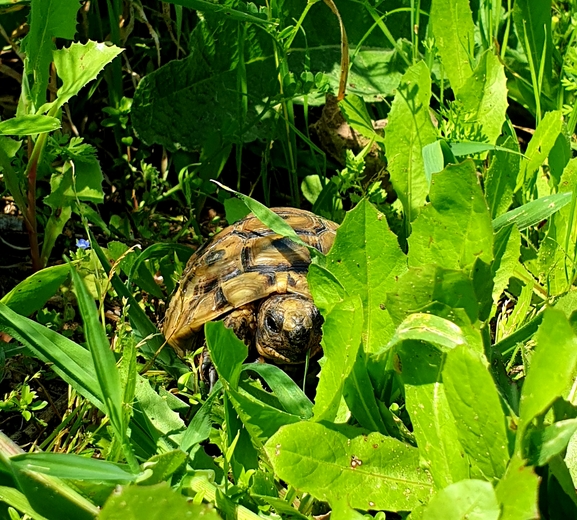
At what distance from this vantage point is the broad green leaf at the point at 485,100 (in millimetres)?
2674

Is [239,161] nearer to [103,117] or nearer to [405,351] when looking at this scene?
[103,117]

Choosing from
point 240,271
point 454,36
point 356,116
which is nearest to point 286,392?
point 240,271

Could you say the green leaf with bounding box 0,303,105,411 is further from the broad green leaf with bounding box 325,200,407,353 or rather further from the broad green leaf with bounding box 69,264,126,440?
the broad green leaf with bounding box 325,200,407,353

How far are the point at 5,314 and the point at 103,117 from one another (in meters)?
1.60

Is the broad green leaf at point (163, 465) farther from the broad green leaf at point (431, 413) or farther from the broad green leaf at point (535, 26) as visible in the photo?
the broad green leaf at point (535, 26)

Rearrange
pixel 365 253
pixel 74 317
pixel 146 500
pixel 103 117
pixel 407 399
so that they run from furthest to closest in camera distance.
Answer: pixel 103 117 < pixel 74 317 < pixel 365 253 < pixel 407 399 < pixel 146 500

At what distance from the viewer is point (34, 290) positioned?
85.9 inches

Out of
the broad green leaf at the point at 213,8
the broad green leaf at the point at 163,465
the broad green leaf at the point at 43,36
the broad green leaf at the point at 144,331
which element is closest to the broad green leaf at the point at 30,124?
the broad green leaf at the point at 43,36

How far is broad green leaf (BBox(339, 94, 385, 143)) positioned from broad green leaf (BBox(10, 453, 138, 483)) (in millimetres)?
1692

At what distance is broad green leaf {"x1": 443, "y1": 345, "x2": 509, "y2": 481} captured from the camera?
1.53m

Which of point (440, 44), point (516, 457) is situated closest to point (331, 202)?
point (440, 44)

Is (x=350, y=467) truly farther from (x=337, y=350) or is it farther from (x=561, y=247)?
(x=561, y=247)

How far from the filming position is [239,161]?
3.07m

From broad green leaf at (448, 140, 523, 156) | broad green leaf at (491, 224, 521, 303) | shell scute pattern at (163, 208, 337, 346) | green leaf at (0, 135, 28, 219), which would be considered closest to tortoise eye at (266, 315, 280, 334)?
shell scute pattern at (163, 208, 337, 346)
